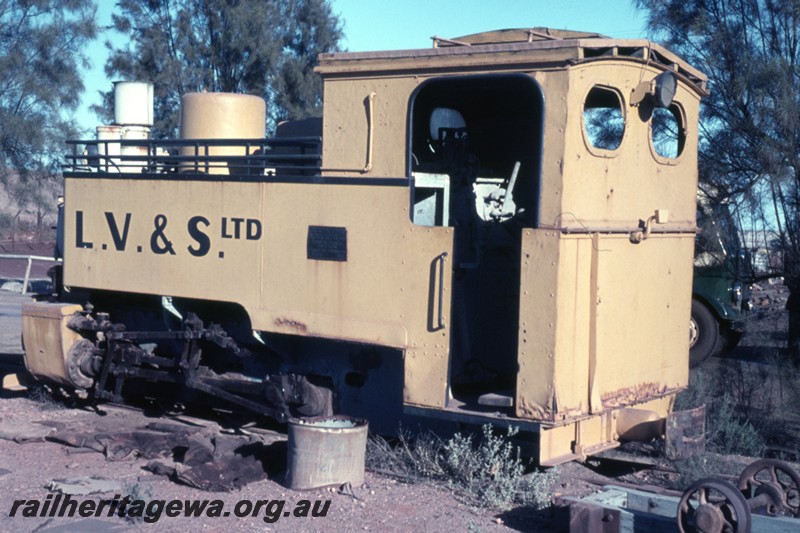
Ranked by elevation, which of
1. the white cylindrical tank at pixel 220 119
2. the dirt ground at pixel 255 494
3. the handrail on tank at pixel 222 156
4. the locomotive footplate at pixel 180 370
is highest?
the white cylindrical tank at pixel 220 119

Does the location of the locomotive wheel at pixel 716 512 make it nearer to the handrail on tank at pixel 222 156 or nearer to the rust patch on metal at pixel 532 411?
the rust patch on metal at pixel 532 411

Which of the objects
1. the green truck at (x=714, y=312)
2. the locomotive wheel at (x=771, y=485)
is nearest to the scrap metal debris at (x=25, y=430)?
the locomotive wheel at (x=771, y=485)

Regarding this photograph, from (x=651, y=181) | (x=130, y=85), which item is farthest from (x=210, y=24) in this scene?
(x=651, y=181)

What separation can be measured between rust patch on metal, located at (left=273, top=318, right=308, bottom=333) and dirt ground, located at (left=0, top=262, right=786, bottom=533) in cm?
93

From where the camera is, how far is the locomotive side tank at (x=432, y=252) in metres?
6.41

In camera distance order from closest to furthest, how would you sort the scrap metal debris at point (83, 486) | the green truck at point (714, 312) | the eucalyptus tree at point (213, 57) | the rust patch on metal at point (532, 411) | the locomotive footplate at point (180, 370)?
the rust patch on metal at point (532, 411), the scrap metal debris at point (83, 486), the locomotive footplate at point (180, 370), the green truck at point (714, 312), the eucalyptus tree at point (213, 57)

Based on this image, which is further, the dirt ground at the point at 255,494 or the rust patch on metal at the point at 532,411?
the rust patch on metal at the point at 532,411

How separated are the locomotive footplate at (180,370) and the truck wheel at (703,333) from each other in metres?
7.43

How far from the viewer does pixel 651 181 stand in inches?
287

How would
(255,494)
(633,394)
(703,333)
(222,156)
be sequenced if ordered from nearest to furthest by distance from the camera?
1. (255,494)
2. (633,394)
3. (222,156)
4. (703,333)

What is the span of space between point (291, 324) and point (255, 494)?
1371 millimetres

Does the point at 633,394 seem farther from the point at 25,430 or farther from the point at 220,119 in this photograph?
the point at 25,430

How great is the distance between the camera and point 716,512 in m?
5.17

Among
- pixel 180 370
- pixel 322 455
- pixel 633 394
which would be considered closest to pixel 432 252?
pixel 322 455
